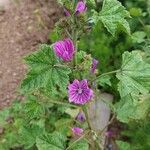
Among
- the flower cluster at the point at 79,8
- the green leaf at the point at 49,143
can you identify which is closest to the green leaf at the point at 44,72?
the flower cluster at the point at 79,8

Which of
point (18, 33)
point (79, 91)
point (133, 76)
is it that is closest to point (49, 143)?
point (79, 91)

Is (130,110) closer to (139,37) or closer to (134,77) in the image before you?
(134,77)

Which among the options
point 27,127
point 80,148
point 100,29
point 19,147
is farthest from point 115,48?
point 80,148

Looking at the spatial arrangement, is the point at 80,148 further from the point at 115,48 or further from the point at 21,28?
the point at 21,28

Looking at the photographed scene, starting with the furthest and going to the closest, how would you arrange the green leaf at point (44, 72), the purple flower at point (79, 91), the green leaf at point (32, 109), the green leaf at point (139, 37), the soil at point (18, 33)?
the soil at point (18, 33) → the green leaf at point (139, 37) → the green leaf at point (32, 109) → the purple flower at point (79, 91) → the green leaf at point (44, 72)

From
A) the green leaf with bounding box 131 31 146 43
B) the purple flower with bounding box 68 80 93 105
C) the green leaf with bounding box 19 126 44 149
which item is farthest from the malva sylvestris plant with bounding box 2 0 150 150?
the green leaf with bounding box 131 31 146 43

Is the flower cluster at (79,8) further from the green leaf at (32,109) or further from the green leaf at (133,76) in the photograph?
the green leaf at (32,109)
